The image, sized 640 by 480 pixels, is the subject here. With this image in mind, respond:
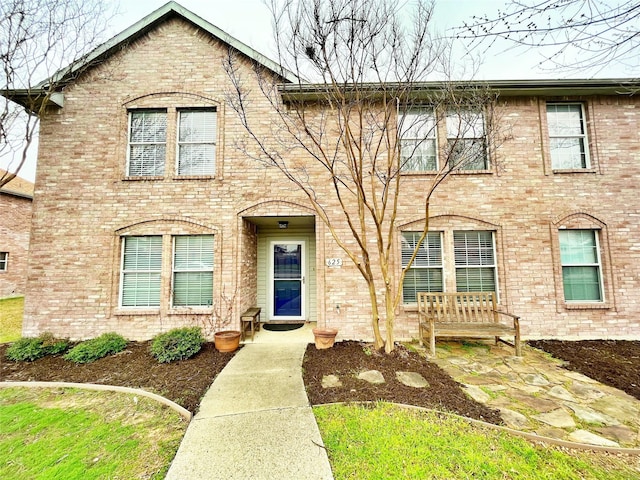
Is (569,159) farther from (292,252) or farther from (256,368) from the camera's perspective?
(256,368)

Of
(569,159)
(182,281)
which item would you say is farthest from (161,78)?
(569,159)

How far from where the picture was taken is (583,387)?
4211 millimetres

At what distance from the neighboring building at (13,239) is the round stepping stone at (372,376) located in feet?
61.2

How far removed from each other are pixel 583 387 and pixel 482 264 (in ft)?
9.89

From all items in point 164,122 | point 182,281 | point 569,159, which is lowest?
point 182,281

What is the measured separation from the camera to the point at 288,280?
841 cm

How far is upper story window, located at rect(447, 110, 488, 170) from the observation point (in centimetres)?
597

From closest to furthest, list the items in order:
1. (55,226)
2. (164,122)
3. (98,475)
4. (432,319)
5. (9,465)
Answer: (98,475) → (9,465) → (432,319) → (55,226) → (164,122)

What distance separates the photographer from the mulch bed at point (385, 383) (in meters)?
3.62

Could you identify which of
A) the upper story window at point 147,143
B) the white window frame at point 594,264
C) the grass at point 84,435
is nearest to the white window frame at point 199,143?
the upper story window at point 147,143

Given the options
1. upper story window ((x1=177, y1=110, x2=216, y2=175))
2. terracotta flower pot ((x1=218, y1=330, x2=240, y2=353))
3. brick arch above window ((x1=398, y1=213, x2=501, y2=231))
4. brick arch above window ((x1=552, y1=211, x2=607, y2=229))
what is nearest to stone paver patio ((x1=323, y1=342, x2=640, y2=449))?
terracotta flower pot ((x1=218, y1=330, x2=240, y2=353))

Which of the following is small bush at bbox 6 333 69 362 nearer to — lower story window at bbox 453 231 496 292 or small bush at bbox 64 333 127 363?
small bush at bbox 64 333 127 363

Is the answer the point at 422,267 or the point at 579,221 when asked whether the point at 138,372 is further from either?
the point at 579,221

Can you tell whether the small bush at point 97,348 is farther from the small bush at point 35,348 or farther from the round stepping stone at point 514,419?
the round stepping stone at point 514,419
